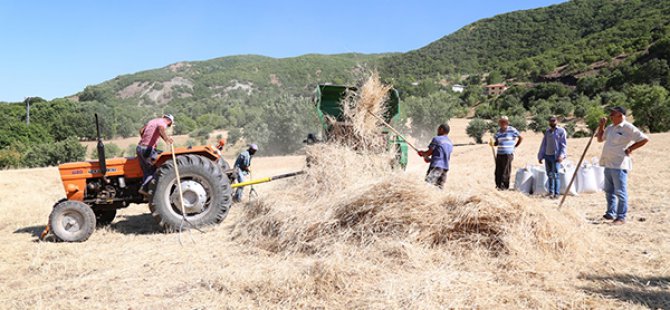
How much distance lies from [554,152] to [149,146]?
227 inches

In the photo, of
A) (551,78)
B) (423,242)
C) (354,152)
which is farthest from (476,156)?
(551,78)

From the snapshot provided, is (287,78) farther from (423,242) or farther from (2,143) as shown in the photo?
(423,242)

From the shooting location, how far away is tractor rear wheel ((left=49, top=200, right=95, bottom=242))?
511 centimetres

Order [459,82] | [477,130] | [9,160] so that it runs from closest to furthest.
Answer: [9,160]
[477,130]
[459,82]

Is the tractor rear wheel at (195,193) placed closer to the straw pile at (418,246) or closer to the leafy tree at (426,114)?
the straw pile at (418,246)

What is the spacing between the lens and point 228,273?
3.56m

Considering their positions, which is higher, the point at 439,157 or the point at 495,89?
the point at 495,89

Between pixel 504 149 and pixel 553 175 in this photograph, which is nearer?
pixel 504 149

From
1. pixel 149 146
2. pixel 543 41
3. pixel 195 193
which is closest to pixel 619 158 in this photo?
pixel 195 193

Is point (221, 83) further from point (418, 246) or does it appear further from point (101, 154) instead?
point (418, 246)

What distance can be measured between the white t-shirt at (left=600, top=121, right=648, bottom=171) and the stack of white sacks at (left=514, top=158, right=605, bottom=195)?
72.9 inches

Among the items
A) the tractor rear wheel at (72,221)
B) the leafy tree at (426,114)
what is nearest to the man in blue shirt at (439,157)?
the tractor rear wheel at (72,221)

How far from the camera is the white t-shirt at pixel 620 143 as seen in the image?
4938mm

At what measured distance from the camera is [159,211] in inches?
205
